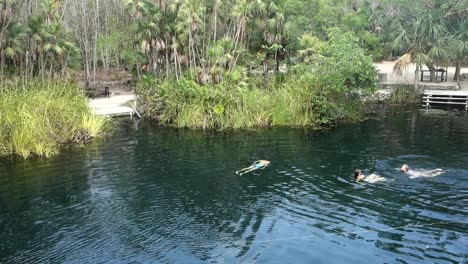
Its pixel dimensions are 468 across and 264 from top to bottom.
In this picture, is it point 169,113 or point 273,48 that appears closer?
point 169,113

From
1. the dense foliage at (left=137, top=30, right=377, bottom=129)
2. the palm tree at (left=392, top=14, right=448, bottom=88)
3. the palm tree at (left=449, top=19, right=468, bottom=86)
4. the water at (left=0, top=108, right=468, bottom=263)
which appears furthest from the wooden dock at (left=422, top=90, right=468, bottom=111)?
the water at (left=0, top=108, right=468, bottom=263)

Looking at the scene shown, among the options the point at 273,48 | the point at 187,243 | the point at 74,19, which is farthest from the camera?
the point at 74,19

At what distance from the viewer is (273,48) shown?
27656mm

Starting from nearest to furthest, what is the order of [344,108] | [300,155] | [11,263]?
[11,263], [300,155], [344,108]

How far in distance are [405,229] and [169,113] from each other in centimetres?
1592

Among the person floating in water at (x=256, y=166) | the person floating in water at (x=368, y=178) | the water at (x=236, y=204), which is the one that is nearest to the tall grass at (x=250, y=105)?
the water at (x=236, y=204)

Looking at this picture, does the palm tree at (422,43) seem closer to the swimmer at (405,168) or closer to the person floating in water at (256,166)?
the swimmer at (405,168)

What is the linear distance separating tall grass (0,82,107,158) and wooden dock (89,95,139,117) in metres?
3.61

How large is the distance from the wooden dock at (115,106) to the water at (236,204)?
677 cm

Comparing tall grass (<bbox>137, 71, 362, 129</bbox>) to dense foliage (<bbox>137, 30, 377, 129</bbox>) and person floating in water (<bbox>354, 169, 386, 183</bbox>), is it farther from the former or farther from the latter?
person floating in water (<bbox>354, 169, 386, 183</bbox>)

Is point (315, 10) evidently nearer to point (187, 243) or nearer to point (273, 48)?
point (273, 48)

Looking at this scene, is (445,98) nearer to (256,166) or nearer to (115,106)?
(256,166)

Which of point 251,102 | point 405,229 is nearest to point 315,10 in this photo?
point 251,102

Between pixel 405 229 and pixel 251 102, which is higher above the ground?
pixel 251 102
